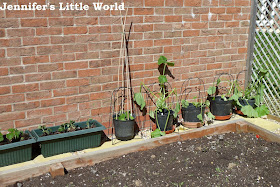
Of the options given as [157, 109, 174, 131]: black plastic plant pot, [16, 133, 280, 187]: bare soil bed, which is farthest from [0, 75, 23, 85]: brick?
[157, 109, 174, 131]: black plastic plant pot

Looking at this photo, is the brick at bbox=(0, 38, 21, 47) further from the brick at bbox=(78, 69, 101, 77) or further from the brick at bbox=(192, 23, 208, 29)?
the brick at bbox=(192, 23, 208, 29)

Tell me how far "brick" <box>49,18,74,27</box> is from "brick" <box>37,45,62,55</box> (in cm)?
22

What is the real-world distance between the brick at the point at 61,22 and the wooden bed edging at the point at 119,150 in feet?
4.21

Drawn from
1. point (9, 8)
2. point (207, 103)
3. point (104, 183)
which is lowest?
point (104, 183)

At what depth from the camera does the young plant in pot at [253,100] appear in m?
4.05

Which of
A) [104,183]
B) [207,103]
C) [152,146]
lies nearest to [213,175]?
[152,146]

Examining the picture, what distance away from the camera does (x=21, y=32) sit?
2.87 m

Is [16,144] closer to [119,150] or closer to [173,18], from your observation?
[119,150]

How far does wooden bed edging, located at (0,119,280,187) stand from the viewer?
8.52 feet

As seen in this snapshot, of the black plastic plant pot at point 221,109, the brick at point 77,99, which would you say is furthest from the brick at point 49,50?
the black plastic plant pot at point 221,109

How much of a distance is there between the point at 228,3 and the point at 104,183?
9.20ft

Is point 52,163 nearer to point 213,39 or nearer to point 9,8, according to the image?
point 9,8

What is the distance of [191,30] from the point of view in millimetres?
3807

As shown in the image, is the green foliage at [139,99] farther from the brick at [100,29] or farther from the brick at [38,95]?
the brick at [38,95]
